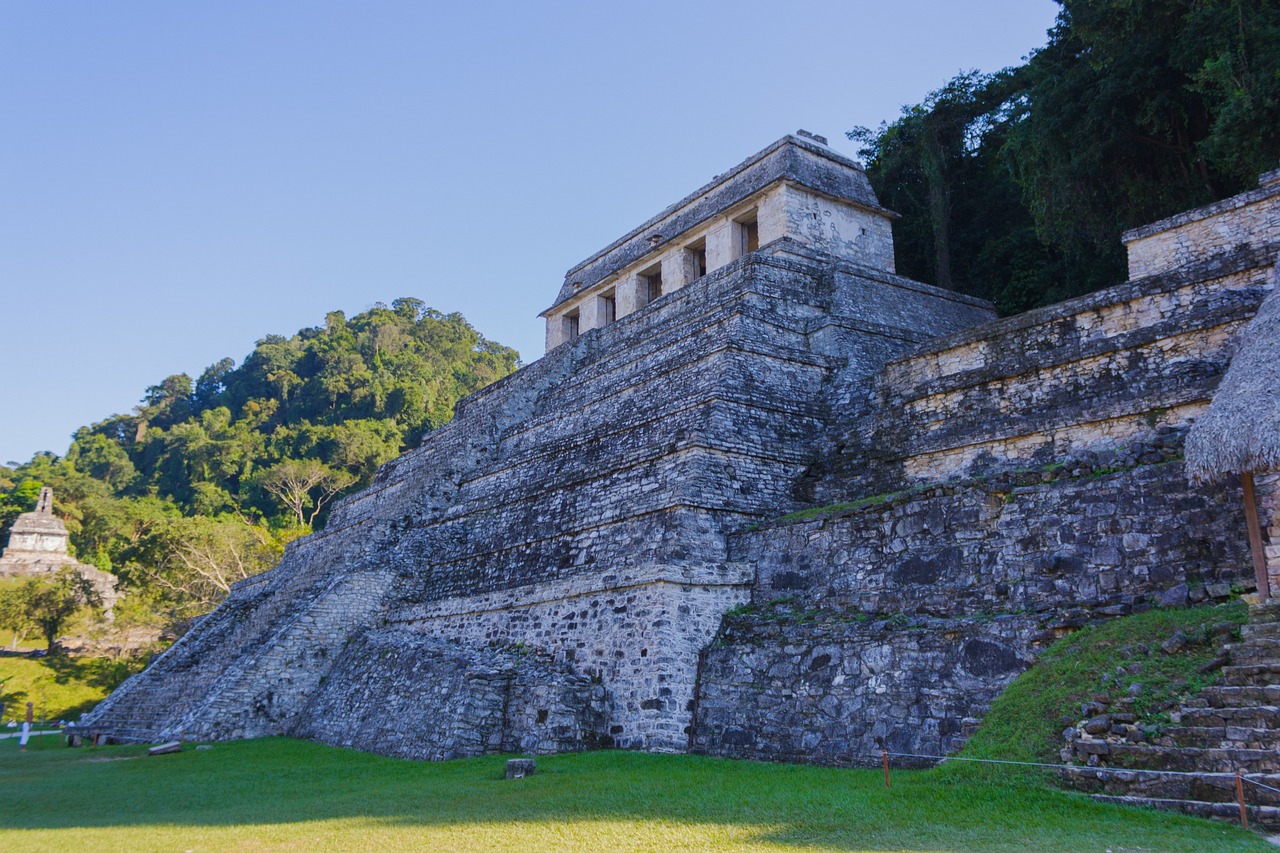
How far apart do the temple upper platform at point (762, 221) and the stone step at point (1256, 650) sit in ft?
39.3

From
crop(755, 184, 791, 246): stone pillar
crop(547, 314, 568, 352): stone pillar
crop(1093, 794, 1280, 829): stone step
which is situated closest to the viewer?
crop(1093, 794, 1280, 829): stone step

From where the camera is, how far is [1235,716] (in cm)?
563

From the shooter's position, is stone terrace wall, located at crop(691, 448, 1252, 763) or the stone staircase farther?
stone terrace wall, located at crop(691, 448, 1252, 763)

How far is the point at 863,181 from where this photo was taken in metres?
19.1

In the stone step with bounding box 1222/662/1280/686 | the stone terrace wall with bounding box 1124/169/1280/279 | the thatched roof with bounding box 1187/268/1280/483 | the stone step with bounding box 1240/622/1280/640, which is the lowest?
the stone step with bounding box 1222/662/1280/686

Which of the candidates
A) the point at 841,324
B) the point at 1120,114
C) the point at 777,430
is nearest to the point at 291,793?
the point at 777,430

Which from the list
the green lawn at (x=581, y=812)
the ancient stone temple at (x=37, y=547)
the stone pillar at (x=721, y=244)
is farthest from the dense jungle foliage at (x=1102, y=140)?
the ancient stone temple at (x=37, y=547)

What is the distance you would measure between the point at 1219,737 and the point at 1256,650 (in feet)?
2.18

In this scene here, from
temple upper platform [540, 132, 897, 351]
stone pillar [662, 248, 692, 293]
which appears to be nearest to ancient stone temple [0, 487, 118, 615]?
temple upper platform [540, 132, 897, 351]

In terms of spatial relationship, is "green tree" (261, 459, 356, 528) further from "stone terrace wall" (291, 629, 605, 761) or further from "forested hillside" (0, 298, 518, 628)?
"stone terrace wall" (291, 629, 605, 761)

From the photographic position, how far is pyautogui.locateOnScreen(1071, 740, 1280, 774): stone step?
5.38 m

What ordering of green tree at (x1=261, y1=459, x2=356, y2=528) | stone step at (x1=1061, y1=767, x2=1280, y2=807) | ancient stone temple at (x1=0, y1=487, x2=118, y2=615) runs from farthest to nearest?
green tree at (x1=261, y1=459, x2=356, y2=528) < ancient stone temple at (x1=0, y1=487, x2=118, y2=615) < stone step at (x1=1061, y1=767, x2=1280, y2=807)

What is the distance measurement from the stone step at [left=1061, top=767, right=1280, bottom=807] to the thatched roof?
2048mm

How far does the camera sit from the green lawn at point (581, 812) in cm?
546
